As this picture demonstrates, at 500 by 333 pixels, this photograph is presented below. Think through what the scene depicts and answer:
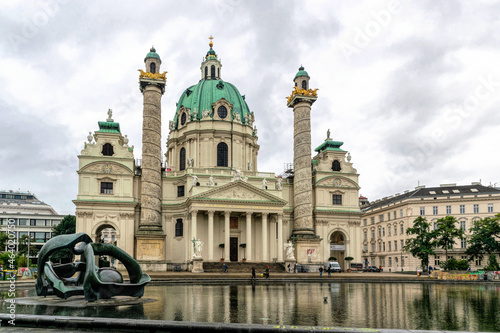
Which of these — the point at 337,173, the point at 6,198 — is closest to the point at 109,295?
the point at 337,173


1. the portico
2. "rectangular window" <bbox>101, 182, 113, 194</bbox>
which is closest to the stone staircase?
the portico

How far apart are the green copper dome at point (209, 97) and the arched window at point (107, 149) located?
13.3 meters

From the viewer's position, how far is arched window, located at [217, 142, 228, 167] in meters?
67.0

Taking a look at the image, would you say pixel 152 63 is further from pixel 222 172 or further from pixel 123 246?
pixel 123 246

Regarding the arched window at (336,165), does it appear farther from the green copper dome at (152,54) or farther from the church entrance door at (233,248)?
the green copper dome at (152,54)

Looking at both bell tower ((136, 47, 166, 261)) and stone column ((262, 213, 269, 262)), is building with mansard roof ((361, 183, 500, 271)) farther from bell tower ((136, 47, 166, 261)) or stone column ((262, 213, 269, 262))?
bell tower ((136, 47, 166, 261))

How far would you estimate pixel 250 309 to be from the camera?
16859mm

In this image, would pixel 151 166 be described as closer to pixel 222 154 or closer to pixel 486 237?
pixel 222 154

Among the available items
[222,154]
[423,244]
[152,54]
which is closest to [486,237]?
[423,244]

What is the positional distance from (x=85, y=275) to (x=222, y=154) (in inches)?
1966

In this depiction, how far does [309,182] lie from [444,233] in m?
17.6

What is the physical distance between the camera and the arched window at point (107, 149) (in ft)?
197

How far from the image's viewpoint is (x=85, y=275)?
58.3 feet

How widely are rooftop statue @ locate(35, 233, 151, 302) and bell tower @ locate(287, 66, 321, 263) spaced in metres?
41.9
